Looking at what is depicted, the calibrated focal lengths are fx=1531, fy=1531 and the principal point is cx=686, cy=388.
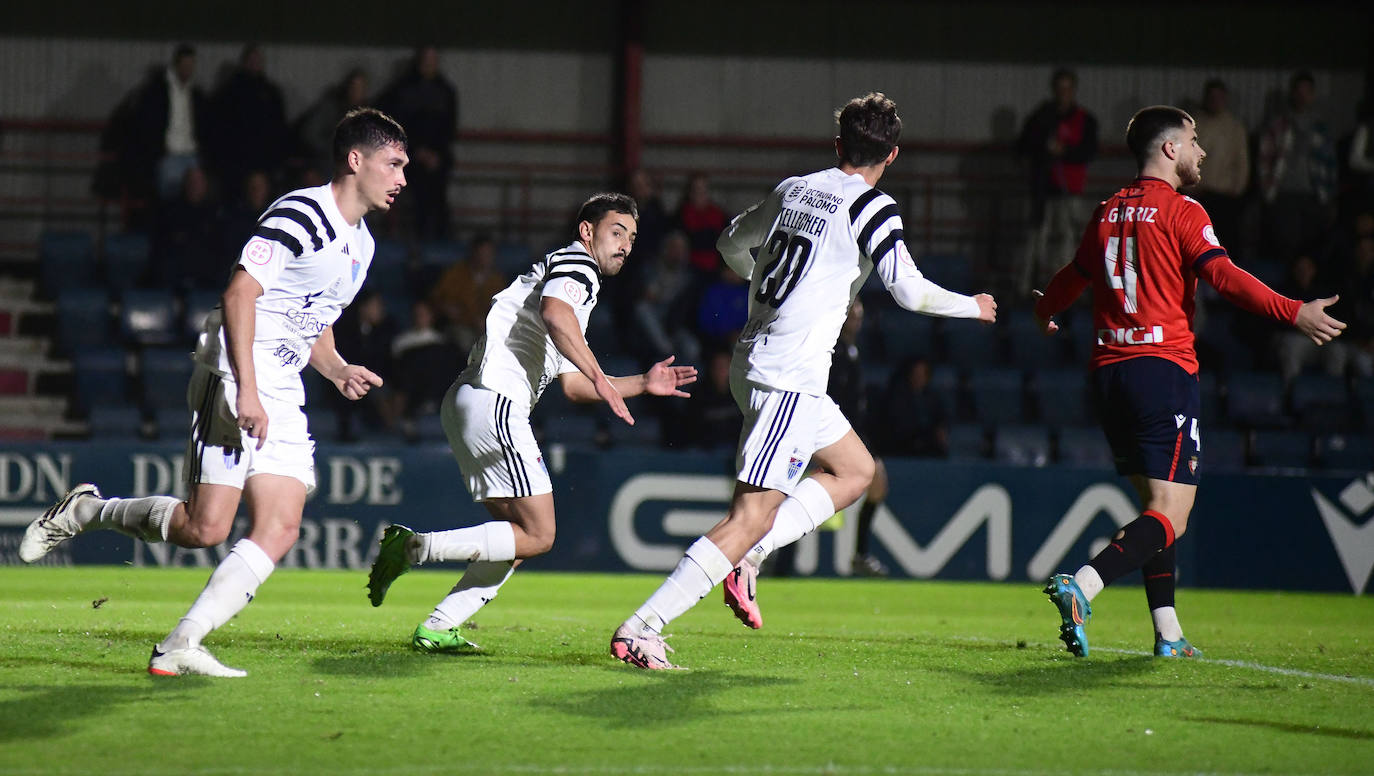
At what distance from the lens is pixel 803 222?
6.00 metres

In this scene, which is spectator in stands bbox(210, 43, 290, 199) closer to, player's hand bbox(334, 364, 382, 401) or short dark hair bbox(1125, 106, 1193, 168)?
player's hand bbox(334, 364, 382, 401)

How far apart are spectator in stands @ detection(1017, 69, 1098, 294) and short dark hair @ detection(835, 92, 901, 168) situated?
415 inches

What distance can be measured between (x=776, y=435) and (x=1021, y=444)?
29.4 feet

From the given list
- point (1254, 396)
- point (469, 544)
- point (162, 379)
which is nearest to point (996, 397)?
point (1254, 396)

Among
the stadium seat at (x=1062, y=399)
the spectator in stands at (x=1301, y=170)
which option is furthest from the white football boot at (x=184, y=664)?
the spectator in stands at (x=1301, y=170)

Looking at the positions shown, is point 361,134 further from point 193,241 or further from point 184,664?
point 193,241

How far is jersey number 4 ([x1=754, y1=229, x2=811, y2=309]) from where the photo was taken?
600cm

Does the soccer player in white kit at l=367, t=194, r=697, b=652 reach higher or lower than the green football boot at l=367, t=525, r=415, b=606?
higher

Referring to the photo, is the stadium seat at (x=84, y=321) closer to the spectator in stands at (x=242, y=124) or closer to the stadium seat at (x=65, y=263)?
the stadium seat at (x=65, y=263)

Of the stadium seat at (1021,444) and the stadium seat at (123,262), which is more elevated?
the stadium seat at (123,262)

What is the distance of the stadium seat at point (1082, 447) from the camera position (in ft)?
47.4

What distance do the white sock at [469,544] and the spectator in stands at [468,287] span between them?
8698 mm

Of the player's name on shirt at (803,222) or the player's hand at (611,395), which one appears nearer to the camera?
the player's hand at (611,395)

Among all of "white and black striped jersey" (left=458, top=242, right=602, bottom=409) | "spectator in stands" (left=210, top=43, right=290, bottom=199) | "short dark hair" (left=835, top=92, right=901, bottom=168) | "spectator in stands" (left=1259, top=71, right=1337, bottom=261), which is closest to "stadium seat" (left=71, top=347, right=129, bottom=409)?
"spectator in stands" (left=210, top=43, right=290, bottom=199)
